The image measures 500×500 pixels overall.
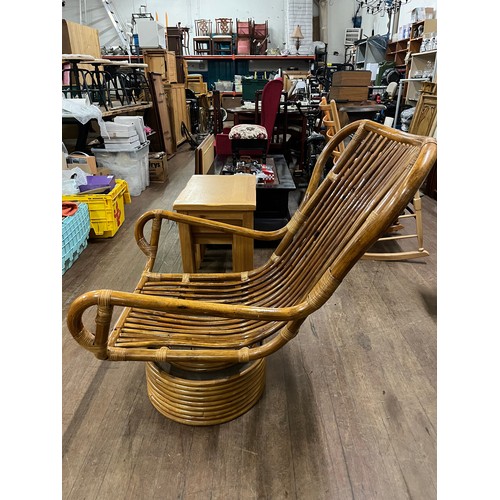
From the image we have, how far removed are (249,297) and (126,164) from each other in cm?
308

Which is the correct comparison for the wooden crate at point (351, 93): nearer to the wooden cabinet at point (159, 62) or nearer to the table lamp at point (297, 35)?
the wooden cabinet at point (159, 62)

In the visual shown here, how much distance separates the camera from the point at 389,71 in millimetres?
7172

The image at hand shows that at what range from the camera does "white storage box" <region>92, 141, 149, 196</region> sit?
4055mm

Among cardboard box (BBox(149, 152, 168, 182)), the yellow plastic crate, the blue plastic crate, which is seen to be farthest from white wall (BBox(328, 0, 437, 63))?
the blue plastic crate

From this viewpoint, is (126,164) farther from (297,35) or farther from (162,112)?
(297,35)

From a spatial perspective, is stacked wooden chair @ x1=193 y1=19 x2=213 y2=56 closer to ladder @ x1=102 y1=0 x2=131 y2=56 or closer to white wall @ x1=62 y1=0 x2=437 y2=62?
white wall @ x1=62 y1=0 x2=437 y2=62

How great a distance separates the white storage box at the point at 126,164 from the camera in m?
4.05

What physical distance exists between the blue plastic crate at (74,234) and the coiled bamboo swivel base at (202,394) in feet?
4.44

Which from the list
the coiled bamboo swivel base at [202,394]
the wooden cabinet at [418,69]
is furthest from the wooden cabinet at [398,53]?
the coiled bamboo swivel base at [202,394]

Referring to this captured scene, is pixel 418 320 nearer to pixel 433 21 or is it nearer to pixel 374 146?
pixel 374 146

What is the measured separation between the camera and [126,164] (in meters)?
4.14

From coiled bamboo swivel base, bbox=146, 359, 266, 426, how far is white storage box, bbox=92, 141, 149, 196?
307cm

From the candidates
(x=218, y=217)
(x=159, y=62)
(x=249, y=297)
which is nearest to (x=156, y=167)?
(x=159, y=62)

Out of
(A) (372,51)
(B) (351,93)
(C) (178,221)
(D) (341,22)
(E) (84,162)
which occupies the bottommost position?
(C) (178,221)
